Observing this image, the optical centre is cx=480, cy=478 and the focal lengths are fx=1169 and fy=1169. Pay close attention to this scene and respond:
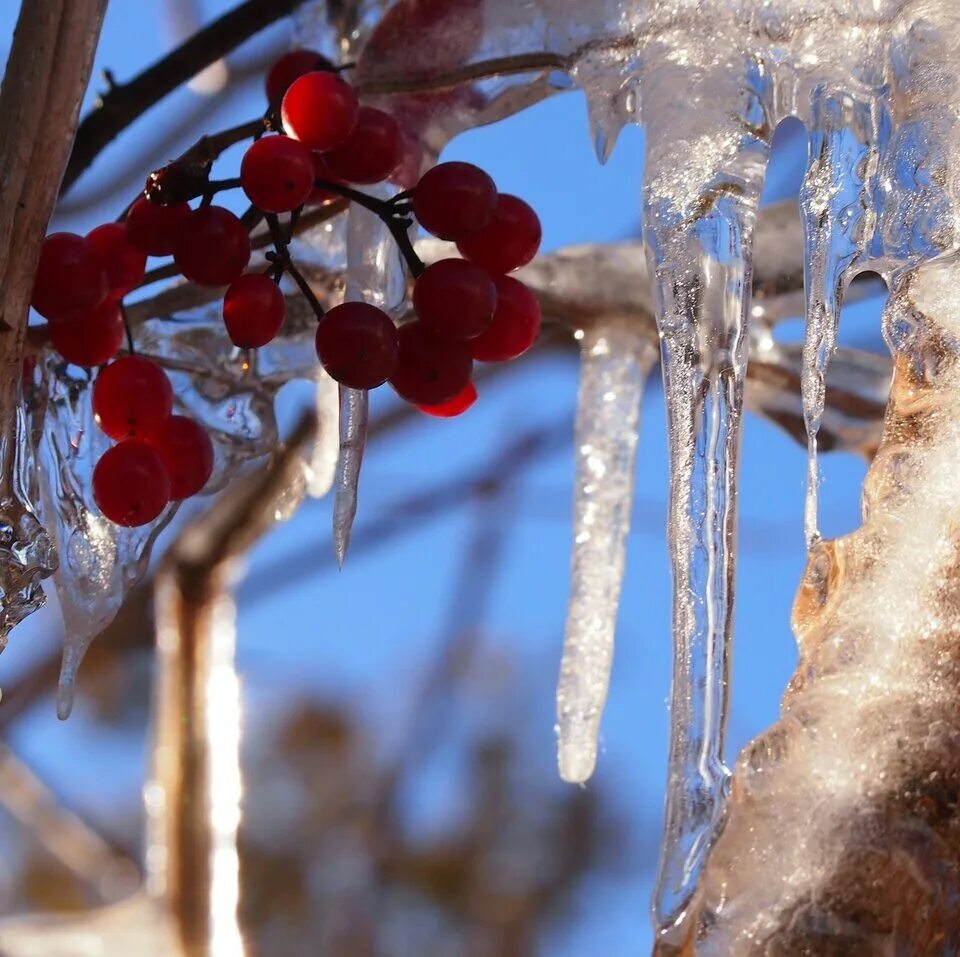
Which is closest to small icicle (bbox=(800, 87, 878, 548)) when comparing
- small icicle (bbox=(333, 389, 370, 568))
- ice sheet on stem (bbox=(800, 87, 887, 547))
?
ice sheet on stem (bbox=(800, 87, 887, 547))

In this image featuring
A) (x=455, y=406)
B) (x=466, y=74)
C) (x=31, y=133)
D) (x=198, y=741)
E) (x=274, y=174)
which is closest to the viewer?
(x=31, y=133)

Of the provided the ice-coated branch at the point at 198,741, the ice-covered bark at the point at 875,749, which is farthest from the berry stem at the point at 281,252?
the ice-coated branch at the point at 198,741

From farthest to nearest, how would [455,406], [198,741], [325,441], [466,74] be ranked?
1. [198,741]
2. [325,441]
3. [466,74]
4. [455,406]

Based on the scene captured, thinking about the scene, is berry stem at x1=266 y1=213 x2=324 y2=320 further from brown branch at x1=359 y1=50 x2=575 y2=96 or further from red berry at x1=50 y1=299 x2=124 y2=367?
brown branch at x1=359 y1=50 x2=575 y2=96

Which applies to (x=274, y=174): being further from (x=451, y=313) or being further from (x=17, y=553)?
(x=17, y=553)

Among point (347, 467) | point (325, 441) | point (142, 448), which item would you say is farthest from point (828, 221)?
point (325, 441)

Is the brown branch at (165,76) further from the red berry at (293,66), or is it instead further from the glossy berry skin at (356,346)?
the glossy berry skin at (356,346)
